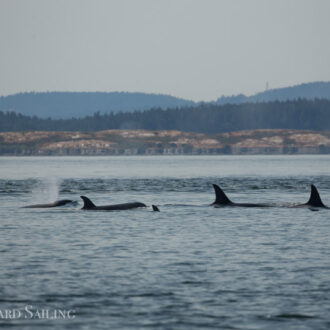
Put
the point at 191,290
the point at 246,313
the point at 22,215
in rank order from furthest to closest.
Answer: the point at 22,215, the point at 191,290, the point at 246,313

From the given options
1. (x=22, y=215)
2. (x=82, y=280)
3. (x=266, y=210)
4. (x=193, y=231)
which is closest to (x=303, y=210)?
(x=266, y=210)

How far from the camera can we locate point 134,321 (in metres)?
16.4

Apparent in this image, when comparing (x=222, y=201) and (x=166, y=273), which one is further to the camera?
(x=222, y=201)

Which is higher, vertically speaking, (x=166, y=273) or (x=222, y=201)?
(x=166, y=273)

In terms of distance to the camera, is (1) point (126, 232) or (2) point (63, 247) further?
(1) point (126, 232)

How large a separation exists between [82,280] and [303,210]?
22.8m

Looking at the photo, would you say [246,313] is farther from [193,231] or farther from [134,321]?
[193,231]

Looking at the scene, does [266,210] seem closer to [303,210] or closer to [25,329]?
[303,210]

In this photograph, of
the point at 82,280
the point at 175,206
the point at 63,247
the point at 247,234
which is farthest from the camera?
the point at 175,206

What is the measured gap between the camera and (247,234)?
100ft

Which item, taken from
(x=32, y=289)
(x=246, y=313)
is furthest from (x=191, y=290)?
(x=32, y=289)

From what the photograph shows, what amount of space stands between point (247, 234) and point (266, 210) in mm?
11383

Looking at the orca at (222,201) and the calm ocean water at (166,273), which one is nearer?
the calm ocean water at (166,273)

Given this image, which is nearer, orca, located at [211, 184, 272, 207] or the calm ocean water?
the calm ocean water
